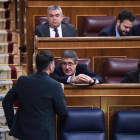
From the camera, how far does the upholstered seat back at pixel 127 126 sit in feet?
2.68

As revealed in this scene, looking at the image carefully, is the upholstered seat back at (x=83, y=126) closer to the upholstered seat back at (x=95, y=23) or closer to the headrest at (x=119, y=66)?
the headrest at (x=119, y=66)

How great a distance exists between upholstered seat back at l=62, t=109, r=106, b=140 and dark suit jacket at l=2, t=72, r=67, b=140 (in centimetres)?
7

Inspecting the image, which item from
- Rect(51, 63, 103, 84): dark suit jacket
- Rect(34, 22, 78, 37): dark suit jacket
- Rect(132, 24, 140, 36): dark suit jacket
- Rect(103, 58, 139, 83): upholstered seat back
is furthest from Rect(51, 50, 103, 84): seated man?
Rect(132, 24, 140, 36): dark suit jacket

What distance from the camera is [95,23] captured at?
1.45 metres

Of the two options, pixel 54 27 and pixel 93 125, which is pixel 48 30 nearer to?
pixel 54 27

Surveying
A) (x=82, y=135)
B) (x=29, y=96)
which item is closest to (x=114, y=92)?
(x=82, y=135)

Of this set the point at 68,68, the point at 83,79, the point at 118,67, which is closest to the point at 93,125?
the point at 83,79

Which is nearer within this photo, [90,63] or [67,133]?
[67,133]

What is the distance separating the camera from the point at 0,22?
1.80 m

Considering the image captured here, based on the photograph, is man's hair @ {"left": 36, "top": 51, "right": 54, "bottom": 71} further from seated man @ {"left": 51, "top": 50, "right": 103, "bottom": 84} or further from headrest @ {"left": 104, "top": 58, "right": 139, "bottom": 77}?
headrest @ {"left": 104, "top": 58, "right": 139, "bottom": 77}

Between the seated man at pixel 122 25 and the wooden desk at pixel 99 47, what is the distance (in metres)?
0.08

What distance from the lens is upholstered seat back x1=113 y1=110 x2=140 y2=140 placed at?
816 mm

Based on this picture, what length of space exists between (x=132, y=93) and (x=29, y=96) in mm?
309

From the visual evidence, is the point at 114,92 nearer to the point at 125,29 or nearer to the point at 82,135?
the point at 82,135
